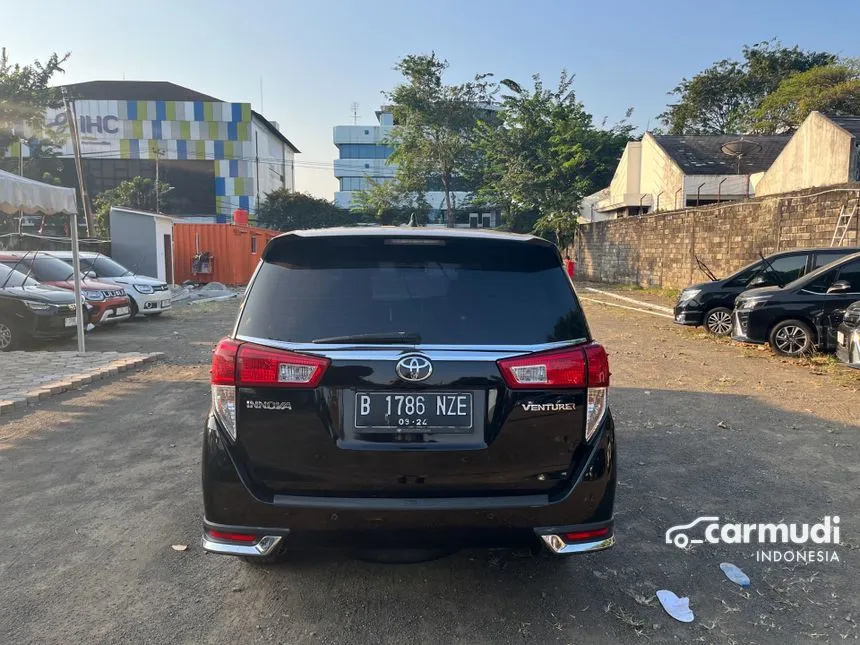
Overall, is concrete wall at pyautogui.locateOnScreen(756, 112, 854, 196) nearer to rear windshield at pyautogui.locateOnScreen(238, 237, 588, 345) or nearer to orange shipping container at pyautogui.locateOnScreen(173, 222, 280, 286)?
orange shipping container at pyautogui.locateOnScreen(173, 222, 280, 286)

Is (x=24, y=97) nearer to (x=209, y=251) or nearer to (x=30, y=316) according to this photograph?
(x=209, y=251)

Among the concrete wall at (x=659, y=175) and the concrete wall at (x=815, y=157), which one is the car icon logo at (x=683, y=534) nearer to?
the concrete wall at (x=815, y=157)

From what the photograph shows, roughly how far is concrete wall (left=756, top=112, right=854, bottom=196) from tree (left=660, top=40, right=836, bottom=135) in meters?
21.2

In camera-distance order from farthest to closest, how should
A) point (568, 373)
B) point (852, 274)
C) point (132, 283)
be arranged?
point (132, 283) < point (852, 274) < point (568, 373)

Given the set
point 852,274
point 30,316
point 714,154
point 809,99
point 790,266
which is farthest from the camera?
point 809,99

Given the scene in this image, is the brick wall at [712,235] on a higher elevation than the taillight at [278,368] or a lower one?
higher

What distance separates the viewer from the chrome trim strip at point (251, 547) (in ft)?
8.45

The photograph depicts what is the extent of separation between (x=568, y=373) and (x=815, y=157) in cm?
2512

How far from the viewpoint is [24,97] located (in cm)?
3253

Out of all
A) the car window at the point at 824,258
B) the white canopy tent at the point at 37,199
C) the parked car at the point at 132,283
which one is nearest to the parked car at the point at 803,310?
the car window at the point at 824,258

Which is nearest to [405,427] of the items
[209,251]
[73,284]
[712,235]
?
[73,284]

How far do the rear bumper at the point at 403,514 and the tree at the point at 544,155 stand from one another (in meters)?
29.7

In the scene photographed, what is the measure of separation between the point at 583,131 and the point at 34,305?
27.9m

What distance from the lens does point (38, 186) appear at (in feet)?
28.7
